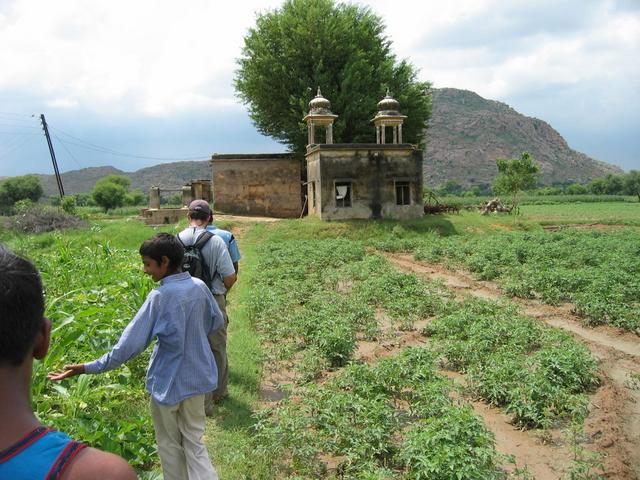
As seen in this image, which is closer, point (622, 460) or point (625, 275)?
point (622, 460)

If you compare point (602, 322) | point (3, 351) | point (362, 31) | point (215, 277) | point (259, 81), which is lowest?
point (602, 322)

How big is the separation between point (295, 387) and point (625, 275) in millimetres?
8871

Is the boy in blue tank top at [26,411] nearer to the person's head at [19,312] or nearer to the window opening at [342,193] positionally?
the person's head at [19,312]

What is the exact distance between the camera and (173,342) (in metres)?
3.77

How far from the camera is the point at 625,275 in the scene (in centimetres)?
1169

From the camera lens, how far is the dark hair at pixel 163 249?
12.6ft

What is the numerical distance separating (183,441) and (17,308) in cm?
260

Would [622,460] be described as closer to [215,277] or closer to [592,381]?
[592,381]

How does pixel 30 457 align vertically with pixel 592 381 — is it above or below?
above

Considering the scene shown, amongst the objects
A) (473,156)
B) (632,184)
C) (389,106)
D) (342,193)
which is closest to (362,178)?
(342,193)

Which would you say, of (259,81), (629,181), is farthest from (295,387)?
(629,181)

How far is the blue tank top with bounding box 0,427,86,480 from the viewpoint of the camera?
4.56ft

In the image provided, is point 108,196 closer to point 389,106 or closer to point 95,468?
point 389,106

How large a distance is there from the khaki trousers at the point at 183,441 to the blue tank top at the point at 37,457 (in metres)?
2.38
